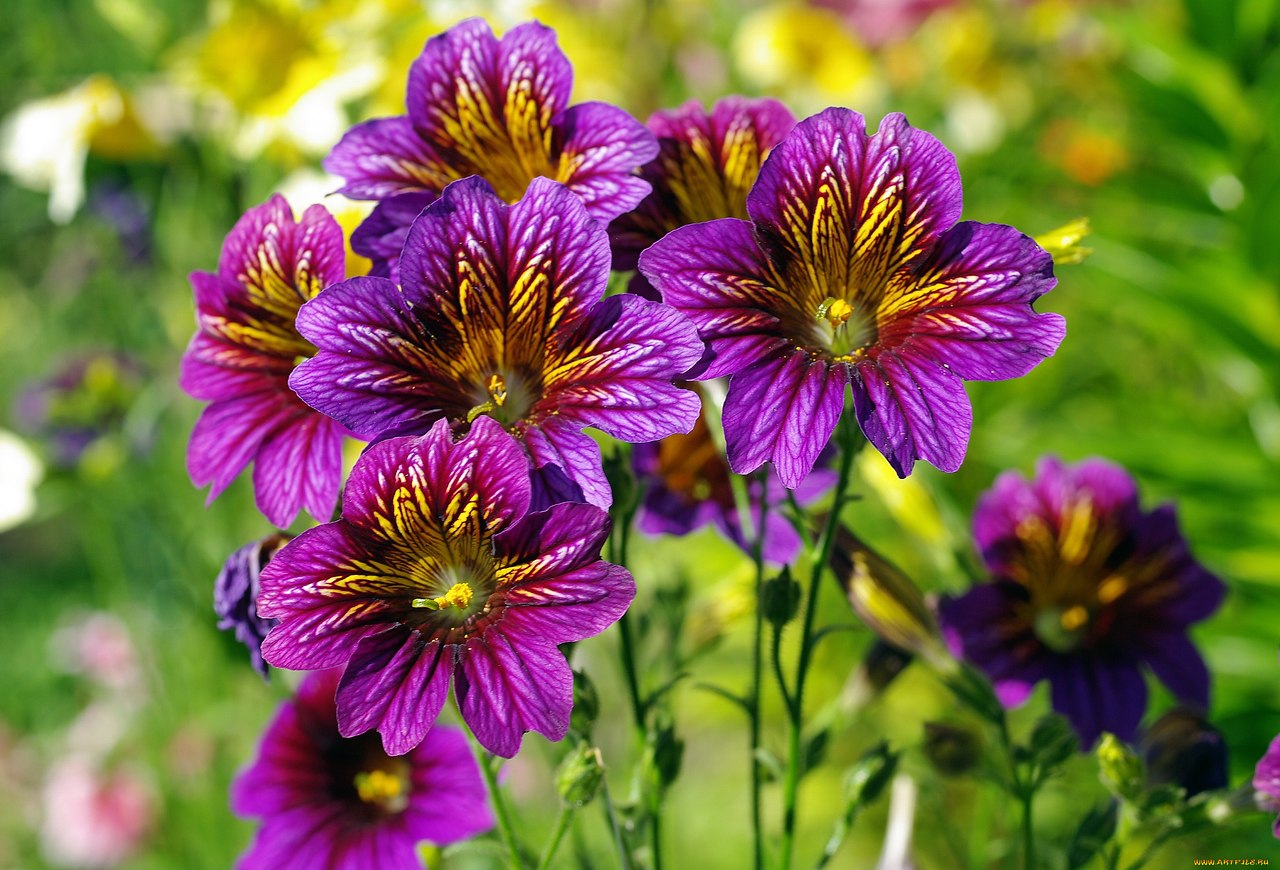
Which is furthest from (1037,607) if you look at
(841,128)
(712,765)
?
(712,765)

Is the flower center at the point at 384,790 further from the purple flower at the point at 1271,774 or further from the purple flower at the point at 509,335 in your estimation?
the purple flower at the point at 1271,774

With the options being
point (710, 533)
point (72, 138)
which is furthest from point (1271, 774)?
point (710, 533)

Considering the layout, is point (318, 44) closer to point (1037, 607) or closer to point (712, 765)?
point (1037, 607)

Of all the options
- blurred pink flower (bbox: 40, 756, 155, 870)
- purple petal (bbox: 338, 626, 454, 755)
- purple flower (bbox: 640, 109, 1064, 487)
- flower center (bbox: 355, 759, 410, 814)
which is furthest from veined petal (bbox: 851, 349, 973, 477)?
blurred pink flower (bbox: 40, 756, 155, 870)

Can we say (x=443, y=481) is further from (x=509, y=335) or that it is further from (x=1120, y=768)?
(x=1120, y=768)

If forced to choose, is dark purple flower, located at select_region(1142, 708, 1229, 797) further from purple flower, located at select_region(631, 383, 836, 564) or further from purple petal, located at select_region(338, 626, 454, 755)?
purple petal, located at select_region(338, 626, 454, 755)

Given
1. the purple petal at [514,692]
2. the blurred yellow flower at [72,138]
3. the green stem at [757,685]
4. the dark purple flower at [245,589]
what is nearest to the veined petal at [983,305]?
the green stem at [757,685]

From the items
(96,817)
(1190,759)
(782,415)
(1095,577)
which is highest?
(782,415)
